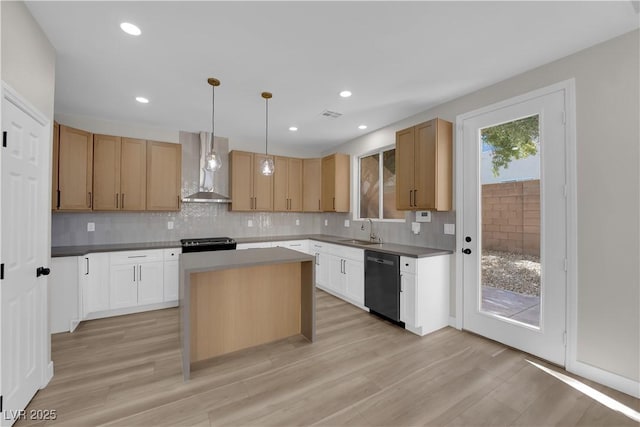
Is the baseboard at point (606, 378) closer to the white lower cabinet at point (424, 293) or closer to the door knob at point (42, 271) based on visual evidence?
the white lower cabinet at point (424, 293)

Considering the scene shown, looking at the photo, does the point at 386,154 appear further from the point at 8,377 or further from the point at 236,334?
the point at 8,377

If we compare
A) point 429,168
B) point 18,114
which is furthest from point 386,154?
point 18,114

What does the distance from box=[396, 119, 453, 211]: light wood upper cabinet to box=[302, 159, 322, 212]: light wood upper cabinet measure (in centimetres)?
209

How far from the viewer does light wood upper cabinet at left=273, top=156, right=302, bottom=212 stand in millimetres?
5012

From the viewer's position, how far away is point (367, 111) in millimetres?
3578

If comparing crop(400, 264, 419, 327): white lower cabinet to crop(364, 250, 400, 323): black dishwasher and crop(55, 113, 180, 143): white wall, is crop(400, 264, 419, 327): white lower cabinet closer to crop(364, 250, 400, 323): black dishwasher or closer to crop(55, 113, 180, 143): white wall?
crop(364, 250, 400, 323): black dishwasher

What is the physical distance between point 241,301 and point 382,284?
5.60 ft

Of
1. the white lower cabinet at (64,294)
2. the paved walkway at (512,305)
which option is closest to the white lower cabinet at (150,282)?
the white lower cabinet at (64,294)

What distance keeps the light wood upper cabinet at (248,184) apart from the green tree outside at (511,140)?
3.43m

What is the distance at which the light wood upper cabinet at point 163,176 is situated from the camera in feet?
13.0

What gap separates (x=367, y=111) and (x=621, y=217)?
267 centimetres

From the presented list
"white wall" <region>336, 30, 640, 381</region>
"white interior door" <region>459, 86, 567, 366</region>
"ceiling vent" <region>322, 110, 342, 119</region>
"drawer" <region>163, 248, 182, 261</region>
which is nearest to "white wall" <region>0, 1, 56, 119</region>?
"drawer" <region>163, 248, 182, 261</region>

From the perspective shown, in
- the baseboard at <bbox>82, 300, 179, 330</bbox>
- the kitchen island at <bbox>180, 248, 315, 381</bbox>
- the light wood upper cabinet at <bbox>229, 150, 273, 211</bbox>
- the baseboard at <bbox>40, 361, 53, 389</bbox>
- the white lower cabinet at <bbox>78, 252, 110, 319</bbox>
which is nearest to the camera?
the baseboard at <bbox>40, 361, 53, 389</bbox>

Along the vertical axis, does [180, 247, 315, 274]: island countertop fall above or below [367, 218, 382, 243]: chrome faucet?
below
